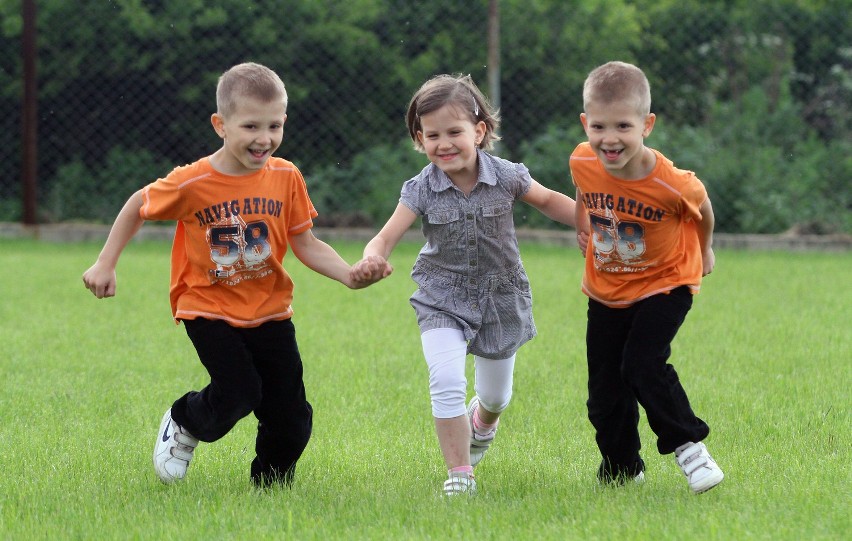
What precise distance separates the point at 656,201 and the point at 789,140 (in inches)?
375

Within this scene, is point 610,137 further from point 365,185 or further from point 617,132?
point 365,185

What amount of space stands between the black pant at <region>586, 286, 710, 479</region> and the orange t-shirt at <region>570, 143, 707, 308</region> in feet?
0.20

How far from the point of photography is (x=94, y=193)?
13.3 metres

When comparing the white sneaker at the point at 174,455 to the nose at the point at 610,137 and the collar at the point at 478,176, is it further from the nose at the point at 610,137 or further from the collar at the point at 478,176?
the nose at the point at 610,137

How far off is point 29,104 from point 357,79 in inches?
126

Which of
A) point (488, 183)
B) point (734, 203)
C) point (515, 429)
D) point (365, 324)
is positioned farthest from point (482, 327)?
point (734, 203)

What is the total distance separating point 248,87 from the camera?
160 inches

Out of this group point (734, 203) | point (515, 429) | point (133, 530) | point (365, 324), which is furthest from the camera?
point (734, 203)

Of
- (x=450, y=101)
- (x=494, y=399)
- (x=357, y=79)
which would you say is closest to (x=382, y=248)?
(x=450, y=101)

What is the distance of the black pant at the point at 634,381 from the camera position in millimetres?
4070

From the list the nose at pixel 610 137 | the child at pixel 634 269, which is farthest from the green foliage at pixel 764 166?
the nose at pixel 610 137

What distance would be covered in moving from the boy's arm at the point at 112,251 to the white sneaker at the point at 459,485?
1.21 meters

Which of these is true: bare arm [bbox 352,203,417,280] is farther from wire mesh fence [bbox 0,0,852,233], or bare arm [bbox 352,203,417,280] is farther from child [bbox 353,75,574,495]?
wire mesh fence [bbox 0,0,852,233]

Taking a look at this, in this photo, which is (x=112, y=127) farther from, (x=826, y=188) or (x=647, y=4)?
(x=826, y=188)
